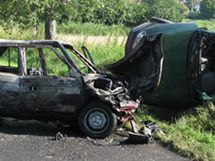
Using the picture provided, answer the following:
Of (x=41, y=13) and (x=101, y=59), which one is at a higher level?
(x=41, y=13)

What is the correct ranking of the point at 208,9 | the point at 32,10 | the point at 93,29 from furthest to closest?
the point at 208,9
the point at 93,29
the point at 32,10

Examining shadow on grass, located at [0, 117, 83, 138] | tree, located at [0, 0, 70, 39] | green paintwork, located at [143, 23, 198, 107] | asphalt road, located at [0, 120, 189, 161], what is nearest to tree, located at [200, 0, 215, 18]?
tree, located at [0, 0, 70, 39]

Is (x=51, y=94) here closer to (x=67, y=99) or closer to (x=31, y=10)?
(x=67, y=99)

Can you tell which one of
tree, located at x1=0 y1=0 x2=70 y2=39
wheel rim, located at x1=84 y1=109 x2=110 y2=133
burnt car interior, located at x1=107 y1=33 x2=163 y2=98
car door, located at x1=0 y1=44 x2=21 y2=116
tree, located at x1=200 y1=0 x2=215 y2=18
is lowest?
tree, located at x1=200 y1=0 x2=215 y2=18

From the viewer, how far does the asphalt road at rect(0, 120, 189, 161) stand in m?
8.14

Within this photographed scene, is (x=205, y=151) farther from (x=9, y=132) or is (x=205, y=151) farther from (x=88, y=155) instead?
(x=9, y=132)

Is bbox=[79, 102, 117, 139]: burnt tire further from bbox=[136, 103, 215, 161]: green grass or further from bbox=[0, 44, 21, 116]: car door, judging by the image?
bbox=[0, 44, 21, 116]: car door

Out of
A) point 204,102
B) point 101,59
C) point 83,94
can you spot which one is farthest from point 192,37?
point 101,59

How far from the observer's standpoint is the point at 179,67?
11.4m

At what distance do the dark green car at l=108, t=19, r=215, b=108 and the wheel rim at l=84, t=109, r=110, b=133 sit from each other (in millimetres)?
1079

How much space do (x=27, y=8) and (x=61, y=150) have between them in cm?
1040

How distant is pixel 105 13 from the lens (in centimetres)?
2002

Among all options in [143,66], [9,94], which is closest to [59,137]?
[9,94]


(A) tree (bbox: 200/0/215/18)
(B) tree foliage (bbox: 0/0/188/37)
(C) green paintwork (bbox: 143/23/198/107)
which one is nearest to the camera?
(C) green paintwork (bbox: 143/23/198/107)
